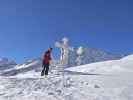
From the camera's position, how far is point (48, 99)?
18094 millimetres

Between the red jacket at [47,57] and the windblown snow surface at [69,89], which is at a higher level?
the red jacket at [47,57]

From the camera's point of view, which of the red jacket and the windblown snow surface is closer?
the windblown snow surface

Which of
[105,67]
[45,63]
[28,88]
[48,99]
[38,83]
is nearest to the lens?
[48,99]

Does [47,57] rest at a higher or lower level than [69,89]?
higher

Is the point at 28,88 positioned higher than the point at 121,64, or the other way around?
the point at 121,64

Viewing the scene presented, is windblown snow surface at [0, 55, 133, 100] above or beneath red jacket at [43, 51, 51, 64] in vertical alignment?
beneath

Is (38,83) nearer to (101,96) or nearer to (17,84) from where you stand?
(17,84)

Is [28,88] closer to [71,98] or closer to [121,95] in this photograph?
[71,98]

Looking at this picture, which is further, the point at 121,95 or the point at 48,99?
the point at 121,95

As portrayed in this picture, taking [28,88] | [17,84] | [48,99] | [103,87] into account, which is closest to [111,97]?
[103,87]

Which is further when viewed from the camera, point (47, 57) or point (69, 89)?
point (47, 57)

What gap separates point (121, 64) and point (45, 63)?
10.7 m

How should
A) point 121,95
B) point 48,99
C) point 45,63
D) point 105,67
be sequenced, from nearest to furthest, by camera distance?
1. point 48,99
2. point 121,95
3. point 45,63
4. point 105,67

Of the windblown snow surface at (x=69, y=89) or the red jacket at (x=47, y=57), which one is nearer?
the windblown snow surface at (x=69, y=89)
